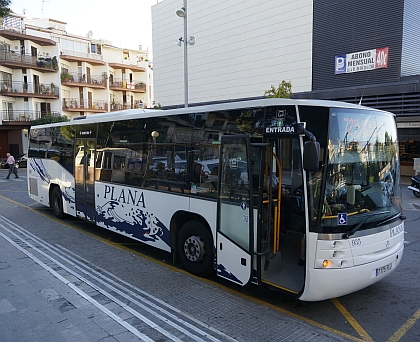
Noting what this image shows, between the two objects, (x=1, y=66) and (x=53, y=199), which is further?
(x=1, y=66)

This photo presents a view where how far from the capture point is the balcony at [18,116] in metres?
38.8

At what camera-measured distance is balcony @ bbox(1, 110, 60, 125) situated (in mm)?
38750

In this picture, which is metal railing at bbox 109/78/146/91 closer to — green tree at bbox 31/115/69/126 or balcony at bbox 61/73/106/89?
balcony at bbox 61/73/106/89

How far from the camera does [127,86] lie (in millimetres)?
53688

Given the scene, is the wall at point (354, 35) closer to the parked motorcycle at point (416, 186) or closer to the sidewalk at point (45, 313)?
the parked motorcycle at point (416, 186)

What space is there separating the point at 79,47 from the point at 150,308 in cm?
5024

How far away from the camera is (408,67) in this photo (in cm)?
1966

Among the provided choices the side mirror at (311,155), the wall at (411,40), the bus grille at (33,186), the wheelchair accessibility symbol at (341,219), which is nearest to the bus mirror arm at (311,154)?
the side mirror at (311,155)

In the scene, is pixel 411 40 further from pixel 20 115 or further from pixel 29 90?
pixel 20 115

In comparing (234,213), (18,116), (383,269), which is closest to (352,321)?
(383,269)

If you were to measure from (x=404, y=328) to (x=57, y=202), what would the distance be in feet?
32.0

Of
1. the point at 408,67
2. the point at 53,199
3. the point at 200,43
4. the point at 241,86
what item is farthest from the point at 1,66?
the point at 408,67

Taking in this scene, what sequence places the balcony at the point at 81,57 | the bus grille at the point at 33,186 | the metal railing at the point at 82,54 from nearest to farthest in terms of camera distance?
the bus grille at the point at 33,186 < the balcony at the point at 81,57 < the metal railing at the point at 82,54

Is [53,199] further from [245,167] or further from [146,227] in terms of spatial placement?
[245,167]
